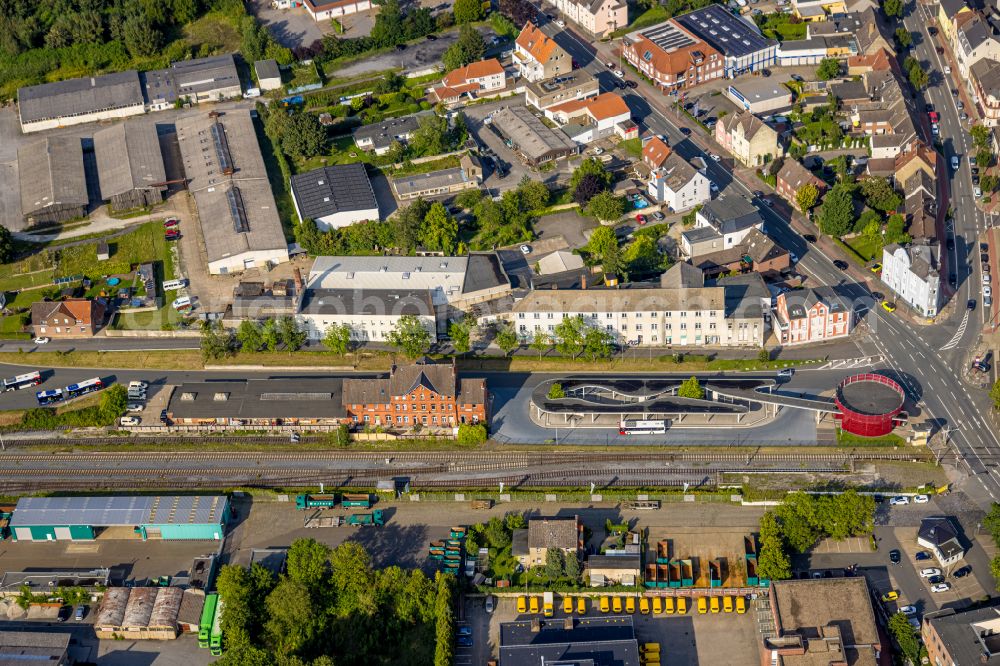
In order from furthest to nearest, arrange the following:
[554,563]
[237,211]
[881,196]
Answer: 1. [237,211]
2. [881,196]
3. [554,563]

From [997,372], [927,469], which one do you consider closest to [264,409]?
[927,469]

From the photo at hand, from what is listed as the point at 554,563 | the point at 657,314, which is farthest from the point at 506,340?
the point at 554,563

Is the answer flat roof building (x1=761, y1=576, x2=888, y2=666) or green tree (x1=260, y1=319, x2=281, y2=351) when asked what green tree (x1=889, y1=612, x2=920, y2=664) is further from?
green tree (x1=260, y1=319, x2=281, y2=351)

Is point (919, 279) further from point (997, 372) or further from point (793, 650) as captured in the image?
point (793, 650)

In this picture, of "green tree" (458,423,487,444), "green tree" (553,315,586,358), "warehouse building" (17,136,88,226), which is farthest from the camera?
"warehouse building" (17,136,88,226)

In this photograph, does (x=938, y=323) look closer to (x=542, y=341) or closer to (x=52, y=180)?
(x=542, y=341)

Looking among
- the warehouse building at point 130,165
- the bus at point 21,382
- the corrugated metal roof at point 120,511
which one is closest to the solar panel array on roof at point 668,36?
the warehouse building at point 130,165

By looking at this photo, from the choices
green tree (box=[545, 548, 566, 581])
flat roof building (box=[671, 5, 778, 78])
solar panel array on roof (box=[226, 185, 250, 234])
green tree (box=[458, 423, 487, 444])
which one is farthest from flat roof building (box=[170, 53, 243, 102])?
green tree (box=[545, 548, 566, 581])

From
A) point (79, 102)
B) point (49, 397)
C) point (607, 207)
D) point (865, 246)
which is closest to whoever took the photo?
point (49, 397)
